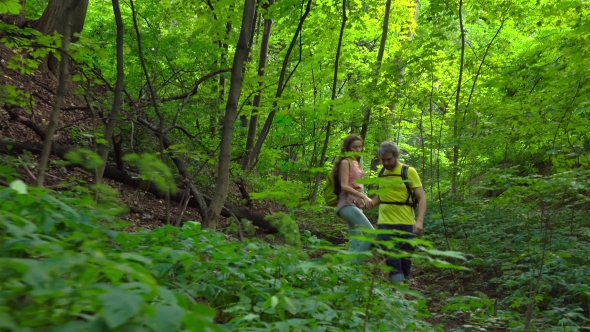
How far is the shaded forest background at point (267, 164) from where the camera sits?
7.76ft

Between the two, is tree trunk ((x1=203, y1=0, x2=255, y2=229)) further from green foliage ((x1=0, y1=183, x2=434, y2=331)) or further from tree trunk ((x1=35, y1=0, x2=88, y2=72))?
tree trunk ((x1=35, y1=0, x2=88, y2=72))

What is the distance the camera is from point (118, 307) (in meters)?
1.16

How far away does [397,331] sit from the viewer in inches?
106

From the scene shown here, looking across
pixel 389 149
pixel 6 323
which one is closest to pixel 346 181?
pixel 389 149

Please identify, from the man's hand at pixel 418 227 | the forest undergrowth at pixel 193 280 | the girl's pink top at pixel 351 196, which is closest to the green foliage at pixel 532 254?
the forest undergrowth at pixel 193 280

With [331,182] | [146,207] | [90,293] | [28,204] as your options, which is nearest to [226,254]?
[28,204]

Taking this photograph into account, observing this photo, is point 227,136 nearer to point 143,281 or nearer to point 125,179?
point 143,281

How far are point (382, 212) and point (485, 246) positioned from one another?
316 centimetres

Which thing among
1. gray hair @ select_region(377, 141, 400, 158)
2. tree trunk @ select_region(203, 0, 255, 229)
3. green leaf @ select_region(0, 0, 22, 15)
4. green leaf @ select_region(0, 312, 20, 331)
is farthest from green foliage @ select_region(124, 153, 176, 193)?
gray hair @ select_region(377, 141, 400, 158)

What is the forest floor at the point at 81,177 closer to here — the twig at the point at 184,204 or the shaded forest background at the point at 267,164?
the shaded forest background at the point at 267,164

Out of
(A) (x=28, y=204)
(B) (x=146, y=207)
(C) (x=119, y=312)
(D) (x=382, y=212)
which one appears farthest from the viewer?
(B) (x=146, y=207)

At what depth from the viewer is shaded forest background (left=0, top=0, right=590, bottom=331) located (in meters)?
2.37

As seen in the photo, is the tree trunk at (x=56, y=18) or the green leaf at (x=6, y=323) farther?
the tree trunk at (x=56, y=18)

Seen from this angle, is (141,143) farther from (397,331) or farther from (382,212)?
(397,331)
